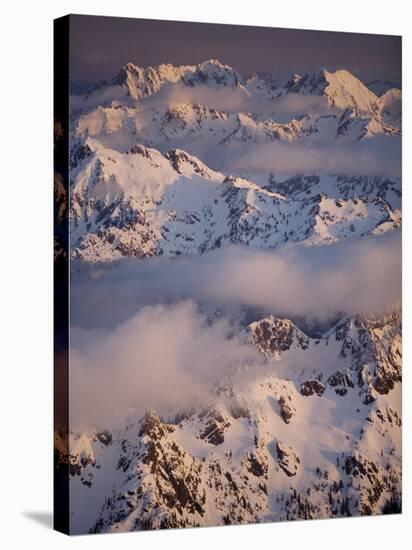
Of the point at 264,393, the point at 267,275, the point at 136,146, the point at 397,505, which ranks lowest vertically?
the point at 397,505

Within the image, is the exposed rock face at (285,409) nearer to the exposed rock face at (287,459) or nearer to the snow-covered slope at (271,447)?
the snow-covered slope at (271,447)

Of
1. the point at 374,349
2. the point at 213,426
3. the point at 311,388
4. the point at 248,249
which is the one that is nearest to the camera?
the point at 213,426

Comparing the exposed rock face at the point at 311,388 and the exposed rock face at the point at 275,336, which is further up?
the exposed rock face at the point at 275,336

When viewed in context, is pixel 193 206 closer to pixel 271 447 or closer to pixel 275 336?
pixel 275 336

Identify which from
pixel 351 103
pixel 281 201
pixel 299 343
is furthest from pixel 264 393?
pixel 351 103

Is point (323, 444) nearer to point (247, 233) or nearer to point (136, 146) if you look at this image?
point (247, 233)

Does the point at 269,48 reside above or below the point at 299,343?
above

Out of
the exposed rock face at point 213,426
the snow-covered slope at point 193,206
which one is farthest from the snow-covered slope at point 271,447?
the snow-covered slope at point 193,206

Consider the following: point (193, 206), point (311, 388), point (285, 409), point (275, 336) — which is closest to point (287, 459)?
point (285, 409)
